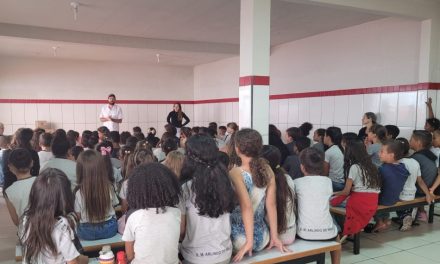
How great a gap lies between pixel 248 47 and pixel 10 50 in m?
6.40

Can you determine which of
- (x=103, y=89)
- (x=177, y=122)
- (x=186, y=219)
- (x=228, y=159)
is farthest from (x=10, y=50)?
(x=186, y=219)

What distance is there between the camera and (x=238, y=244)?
2254mm

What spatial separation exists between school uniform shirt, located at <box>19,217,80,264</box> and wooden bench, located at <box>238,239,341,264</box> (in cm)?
102

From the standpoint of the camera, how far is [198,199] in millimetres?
1973

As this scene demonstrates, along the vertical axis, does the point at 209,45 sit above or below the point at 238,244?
above

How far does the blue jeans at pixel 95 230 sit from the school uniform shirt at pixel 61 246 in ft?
2.06

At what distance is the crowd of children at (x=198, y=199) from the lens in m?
1.82

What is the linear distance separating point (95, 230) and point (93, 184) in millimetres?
341

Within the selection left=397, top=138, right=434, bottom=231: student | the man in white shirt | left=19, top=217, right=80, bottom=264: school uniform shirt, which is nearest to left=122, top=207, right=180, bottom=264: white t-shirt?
left=19, top=217, right=80, bottom=264: school uniform shirt

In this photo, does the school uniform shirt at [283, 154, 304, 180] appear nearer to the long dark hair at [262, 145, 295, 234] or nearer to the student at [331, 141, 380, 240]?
the student at [331, 141, 380, 240]

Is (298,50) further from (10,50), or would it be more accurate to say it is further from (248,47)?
(10,50)

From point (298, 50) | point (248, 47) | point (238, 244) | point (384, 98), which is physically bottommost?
point (238, 244)

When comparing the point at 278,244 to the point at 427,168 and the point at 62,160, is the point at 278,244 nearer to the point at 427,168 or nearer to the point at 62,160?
the point at 62,160

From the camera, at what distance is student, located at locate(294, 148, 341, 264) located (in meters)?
2.59
